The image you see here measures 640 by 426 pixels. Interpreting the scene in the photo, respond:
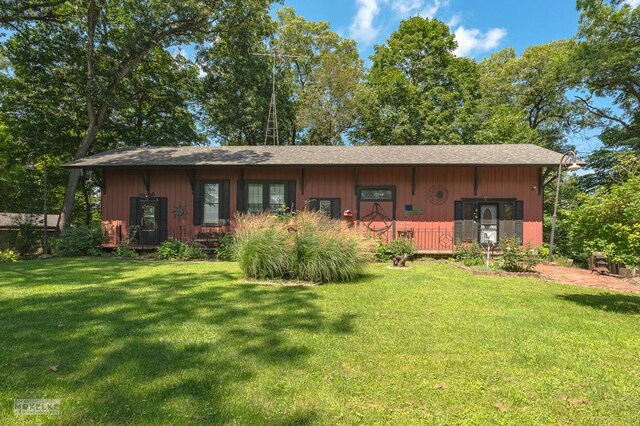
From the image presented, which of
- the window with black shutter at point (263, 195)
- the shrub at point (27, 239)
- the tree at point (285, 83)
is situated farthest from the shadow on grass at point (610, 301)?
the shrub at point (27, 239)

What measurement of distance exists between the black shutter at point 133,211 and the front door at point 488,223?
41.7ft

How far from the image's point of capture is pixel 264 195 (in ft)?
41.8

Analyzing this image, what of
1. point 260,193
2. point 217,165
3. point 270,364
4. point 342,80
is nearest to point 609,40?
point 342,80

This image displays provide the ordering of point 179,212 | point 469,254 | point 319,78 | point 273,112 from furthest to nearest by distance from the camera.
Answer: point 319,78, point 273,112, point 179,212, point 469,254

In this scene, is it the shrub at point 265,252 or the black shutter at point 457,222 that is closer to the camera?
the shrub at point 265,252

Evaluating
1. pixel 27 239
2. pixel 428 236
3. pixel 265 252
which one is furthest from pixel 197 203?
pixel 428 236

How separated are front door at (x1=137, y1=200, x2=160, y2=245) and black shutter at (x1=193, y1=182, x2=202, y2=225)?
1434 mm

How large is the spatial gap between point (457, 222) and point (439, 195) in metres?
1.14

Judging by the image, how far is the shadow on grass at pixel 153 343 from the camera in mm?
2400

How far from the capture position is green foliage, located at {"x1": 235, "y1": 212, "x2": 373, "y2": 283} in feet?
22.5

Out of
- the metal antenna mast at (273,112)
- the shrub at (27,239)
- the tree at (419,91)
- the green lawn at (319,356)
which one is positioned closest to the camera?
the green lawn at (319,356)

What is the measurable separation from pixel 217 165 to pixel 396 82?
46.1 feet

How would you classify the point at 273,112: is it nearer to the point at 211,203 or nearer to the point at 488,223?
the point at 211,203

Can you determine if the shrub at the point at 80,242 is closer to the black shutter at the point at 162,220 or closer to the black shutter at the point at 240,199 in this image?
the black shutter at the point at 162,220
